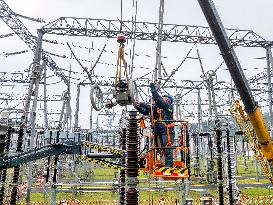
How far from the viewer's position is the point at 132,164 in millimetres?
6195

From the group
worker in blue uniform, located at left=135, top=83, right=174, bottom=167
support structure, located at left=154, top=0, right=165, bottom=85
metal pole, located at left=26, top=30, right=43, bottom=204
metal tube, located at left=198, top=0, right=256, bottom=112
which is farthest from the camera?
metal pole, located at left=26, top=30, right=43, bottom=204

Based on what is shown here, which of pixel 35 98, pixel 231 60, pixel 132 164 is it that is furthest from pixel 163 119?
pixel 35 98

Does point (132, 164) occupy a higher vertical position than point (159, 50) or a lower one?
lower

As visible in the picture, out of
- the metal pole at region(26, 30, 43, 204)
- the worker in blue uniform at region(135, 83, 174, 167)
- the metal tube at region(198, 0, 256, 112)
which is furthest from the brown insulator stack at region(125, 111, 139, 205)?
the metal pole at region(26, 30, 43, 204)

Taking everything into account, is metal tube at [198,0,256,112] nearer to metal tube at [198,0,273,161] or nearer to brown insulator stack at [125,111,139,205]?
metal tube at [198,0,273,161]

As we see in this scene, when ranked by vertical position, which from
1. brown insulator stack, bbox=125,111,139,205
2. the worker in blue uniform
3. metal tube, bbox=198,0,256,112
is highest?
metal tube, bbox=198,0,256,112

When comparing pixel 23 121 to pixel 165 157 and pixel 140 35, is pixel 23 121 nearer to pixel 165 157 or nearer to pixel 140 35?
pixel 165 157

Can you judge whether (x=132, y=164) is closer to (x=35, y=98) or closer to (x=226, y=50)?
(x=226, y=50)

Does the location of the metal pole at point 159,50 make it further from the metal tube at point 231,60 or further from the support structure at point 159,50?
the metal tube at point 231,60

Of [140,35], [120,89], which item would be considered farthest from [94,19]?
[120,89]

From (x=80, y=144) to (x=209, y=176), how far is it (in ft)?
55.2

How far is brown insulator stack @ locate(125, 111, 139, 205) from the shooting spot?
5969 millimetres

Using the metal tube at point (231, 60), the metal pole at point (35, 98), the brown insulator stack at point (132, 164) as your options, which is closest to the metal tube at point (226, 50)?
the metal tube at point (231, 60)

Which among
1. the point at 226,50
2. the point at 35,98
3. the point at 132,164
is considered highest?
the point at 35,98
